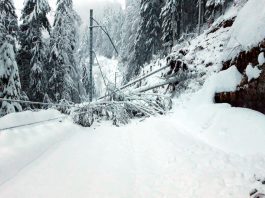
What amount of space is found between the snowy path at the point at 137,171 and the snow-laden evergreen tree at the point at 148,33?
1057 inches

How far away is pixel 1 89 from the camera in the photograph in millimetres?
13461

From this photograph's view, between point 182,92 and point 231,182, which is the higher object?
point 182,92

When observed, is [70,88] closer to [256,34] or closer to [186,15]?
[186,15]

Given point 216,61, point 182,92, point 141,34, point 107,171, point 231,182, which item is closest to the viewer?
point 231,182

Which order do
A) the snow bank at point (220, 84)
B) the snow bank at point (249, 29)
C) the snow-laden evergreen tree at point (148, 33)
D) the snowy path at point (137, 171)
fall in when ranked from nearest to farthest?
1. the snowy path at point (137, 171)
2. the snow bank at point (249, 29)
3. the snow bank at point (220, 84)
4. the snow-laden evergreen tree at point (148, 33)

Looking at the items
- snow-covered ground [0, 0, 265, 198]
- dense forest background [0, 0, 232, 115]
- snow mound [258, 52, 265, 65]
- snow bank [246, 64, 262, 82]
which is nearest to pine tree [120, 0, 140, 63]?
dense forest background [0, 0, 232, 115]

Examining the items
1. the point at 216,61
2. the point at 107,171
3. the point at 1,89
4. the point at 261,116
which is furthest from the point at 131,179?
the point at 1,89

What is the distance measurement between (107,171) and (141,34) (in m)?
29.5

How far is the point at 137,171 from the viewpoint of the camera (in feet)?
14.4

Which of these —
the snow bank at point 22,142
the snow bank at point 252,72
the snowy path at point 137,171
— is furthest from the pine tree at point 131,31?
the snowy path at point 137,171

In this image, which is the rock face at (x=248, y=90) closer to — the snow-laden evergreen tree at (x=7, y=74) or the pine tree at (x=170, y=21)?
the snow-laden evergreen tree at (x=7, y=74)

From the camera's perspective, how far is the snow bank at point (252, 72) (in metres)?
5.43

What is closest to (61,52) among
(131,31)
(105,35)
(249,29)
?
(249,29)

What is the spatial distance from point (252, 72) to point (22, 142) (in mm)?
4292
